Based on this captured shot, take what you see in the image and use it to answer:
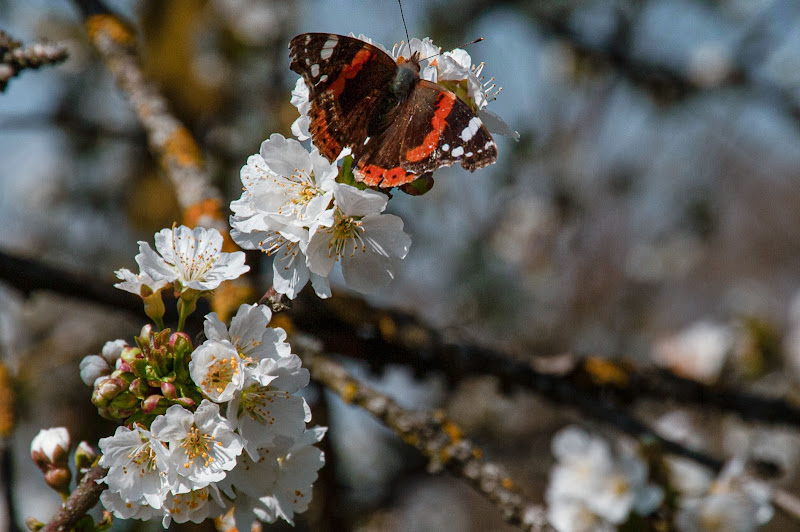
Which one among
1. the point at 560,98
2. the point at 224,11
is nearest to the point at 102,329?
the point at 224,11

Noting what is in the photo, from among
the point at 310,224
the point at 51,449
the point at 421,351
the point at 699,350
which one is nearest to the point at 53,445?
the point at 51,449

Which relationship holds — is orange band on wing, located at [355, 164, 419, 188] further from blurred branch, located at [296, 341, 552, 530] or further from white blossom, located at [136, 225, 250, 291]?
blurred branch, located at [296, 341, 552, 530]

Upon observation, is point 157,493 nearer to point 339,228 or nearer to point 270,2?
point 339,228

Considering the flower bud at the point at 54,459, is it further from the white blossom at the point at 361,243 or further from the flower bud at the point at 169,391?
the white blossom at the point at 361,243

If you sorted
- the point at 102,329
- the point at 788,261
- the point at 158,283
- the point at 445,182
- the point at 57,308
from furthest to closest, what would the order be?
the point at 788,261 < the point at 445,182 < the point at 57,308 < the point at 102,329 < the point at 158,283

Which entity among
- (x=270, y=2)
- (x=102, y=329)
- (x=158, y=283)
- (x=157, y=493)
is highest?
(x=158, y=283)

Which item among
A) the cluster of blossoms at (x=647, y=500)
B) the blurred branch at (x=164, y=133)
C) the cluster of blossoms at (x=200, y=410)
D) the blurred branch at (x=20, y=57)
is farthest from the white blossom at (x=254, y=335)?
the cluster of blossoms at (x=647, y=500)

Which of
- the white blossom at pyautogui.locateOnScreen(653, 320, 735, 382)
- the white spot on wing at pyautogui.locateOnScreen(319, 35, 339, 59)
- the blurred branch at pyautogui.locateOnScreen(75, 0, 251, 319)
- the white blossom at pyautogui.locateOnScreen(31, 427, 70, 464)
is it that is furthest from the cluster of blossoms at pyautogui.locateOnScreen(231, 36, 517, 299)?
the white blossom at pyautogui.locateOnScreen(653, 320, 735, 382)
